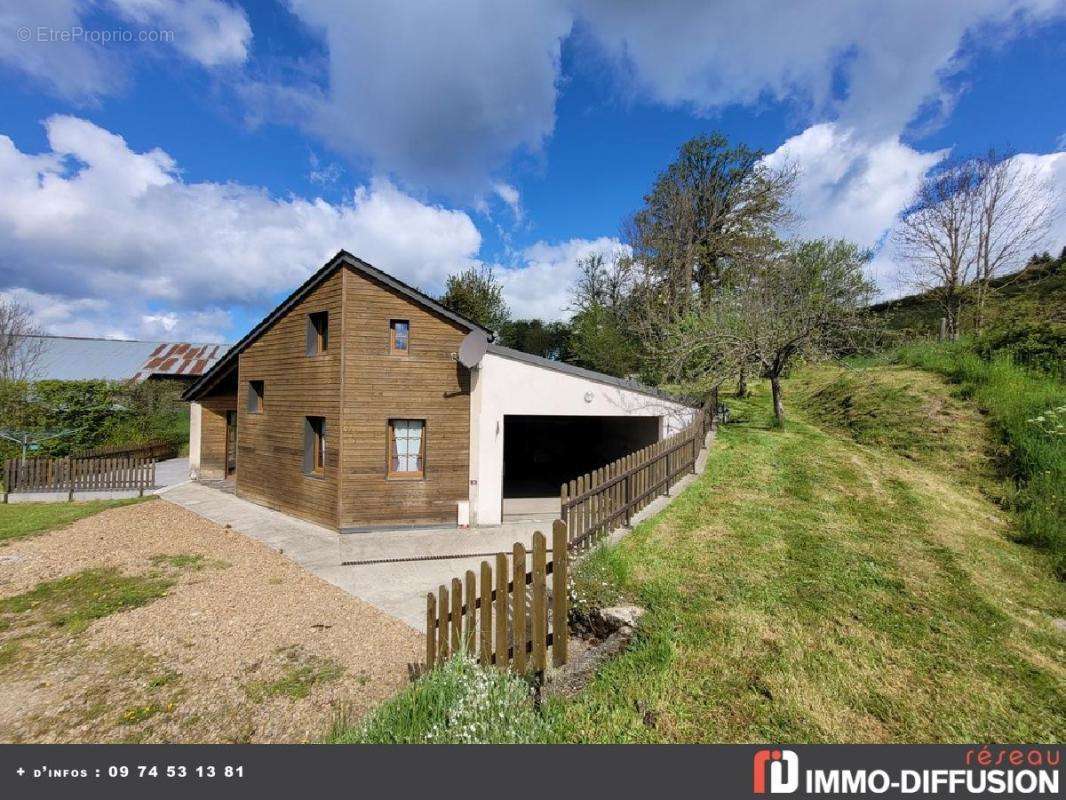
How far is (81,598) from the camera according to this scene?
19.9ft

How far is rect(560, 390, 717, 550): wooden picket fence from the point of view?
21.5 feet

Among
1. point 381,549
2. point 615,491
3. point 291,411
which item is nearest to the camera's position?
point 615,491

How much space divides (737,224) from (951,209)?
788 centimetres

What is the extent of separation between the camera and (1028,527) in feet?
18.0

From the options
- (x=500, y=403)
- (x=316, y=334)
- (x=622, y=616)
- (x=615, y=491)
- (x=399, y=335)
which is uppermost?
(x=316, y=334)

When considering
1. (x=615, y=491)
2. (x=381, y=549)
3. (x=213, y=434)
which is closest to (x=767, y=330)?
(x=615, y=491)

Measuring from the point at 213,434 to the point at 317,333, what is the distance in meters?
7.87

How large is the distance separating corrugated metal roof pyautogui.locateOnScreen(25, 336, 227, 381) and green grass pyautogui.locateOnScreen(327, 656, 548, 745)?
34.3 meters

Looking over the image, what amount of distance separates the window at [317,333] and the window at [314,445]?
188cm

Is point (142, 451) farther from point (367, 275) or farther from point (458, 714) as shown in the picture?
point (458, 714)

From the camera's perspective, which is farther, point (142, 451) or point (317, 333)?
point (142, 451)
